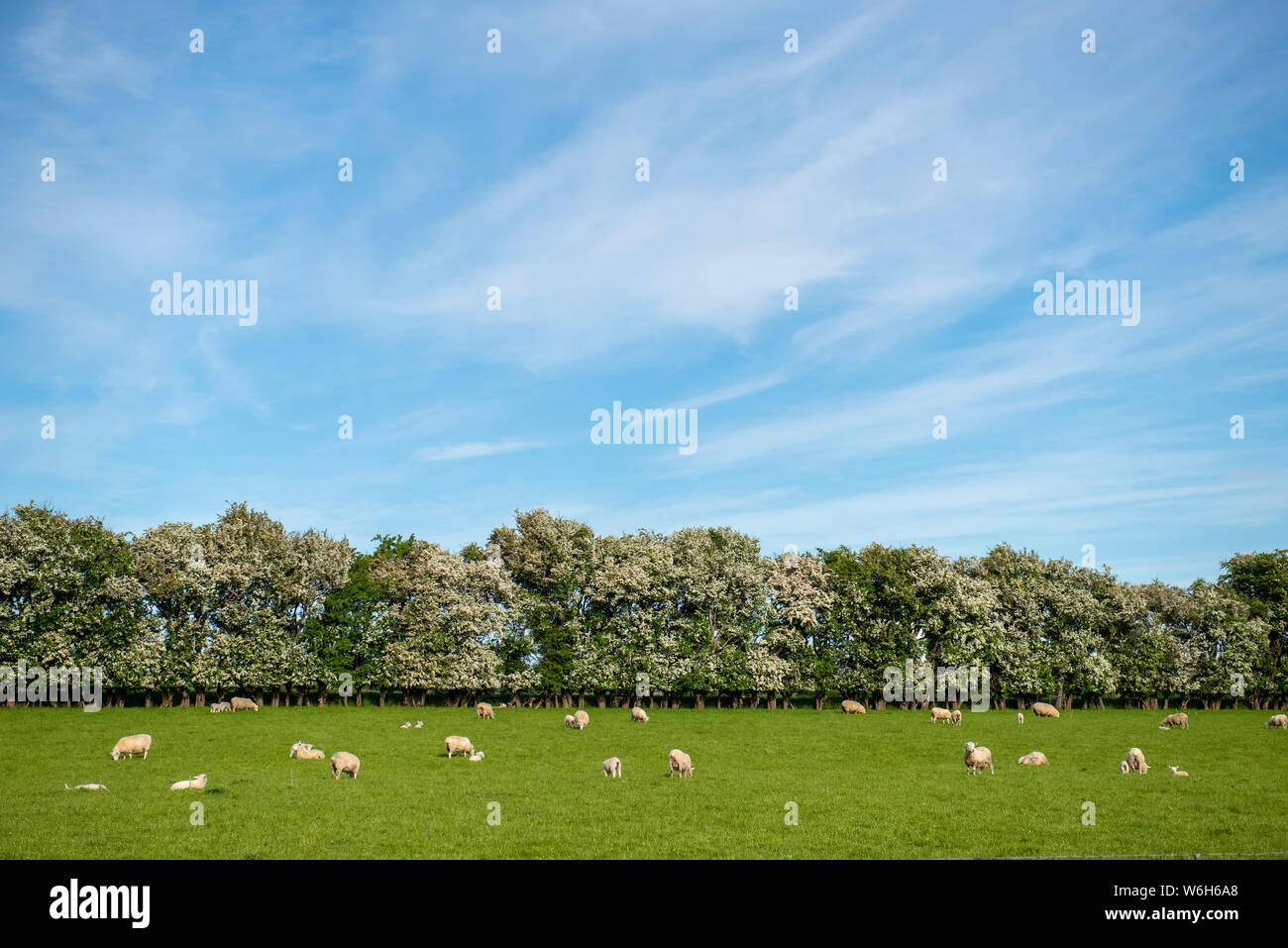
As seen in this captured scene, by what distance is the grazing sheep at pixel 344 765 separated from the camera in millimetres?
33469

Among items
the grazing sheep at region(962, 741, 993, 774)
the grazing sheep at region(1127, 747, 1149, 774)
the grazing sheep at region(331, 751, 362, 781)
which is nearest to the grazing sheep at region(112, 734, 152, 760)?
the grazing sheep at region(331, 751, 362, 781)

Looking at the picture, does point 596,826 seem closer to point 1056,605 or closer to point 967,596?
point 967,596

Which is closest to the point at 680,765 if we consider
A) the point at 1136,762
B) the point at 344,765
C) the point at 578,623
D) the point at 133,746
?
the point at 344,765

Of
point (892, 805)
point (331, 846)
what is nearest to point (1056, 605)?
point (892, 805)

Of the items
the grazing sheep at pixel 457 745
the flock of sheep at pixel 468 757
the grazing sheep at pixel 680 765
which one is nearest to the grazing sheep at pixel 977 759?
the flock of sheep at pixel 468 757

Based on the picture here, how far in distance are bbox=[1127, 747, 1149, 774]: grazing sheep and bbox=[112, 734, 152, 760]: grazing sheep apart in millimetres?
44096

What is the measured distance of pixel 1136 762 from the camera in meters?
36.6

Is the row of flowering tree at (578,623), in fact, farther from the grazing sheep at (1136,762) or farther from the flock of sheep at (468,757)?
the grazing sheep at (1136,762)

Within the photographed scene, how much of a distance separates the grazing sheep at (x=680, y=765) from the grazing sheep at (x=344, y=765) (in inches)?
497

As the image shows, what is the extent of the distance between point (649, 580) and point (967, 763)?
148 feet

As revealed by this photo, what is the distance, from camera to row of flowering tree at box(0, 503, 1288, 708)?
71312mm

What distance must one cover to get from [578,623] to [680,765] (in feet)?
146

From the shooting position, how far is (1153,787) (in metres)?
31.5

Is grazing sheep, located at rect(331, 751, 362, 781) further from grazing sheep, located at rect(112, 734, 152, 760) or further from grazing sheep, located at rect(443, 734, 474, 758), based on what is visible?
grazing sheep, located at rect(112, 734, 152, 760)
